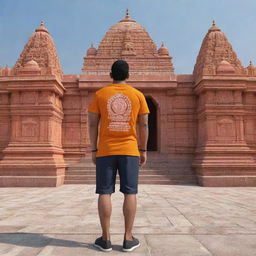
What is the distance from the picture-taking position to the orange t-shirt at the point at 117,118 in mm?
3002

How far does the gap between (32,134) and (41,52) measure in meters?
4.45

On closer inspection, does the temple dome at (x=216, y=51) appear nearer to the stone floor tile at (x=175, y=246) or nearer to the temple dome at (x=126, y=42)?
the temple dome at (x=126, y=42)

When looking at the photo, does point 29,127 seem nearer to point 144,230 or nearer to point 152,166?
point 152,166

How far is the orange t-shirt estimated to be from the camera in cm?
300

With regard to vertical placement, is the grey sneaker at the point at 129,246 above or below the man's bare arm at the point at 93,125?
below

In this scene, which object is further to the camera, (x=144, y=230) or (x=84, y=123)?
(x=84, y=123)

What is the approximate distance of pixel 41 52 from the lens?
13453 millimetres

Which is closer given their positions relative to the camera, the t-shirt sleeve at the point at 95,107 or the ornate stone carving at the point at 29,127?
the t-shirt sleeve at the point at 95,107

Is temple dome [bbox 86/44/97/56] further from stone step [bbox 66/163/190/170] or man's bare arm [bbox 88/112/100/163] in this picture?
man's bare arm [bbox 88/112/100/163]

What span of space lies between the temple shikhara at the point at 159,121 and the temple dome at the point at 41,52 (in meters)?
0.05

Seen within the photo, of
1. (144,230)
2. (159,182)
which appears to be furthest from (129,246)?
(159,182)

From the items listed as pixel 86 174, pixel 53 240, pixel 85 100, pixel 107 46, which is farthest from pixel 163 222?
pixel 107 46

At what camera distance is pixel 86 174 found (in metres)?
11.8

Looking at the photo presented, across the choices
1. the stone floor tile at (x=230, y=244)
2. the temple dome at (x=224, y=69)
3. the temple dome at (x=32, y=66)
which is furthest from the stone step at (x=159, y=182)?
the stone floor tile at (x=230, y=244)
